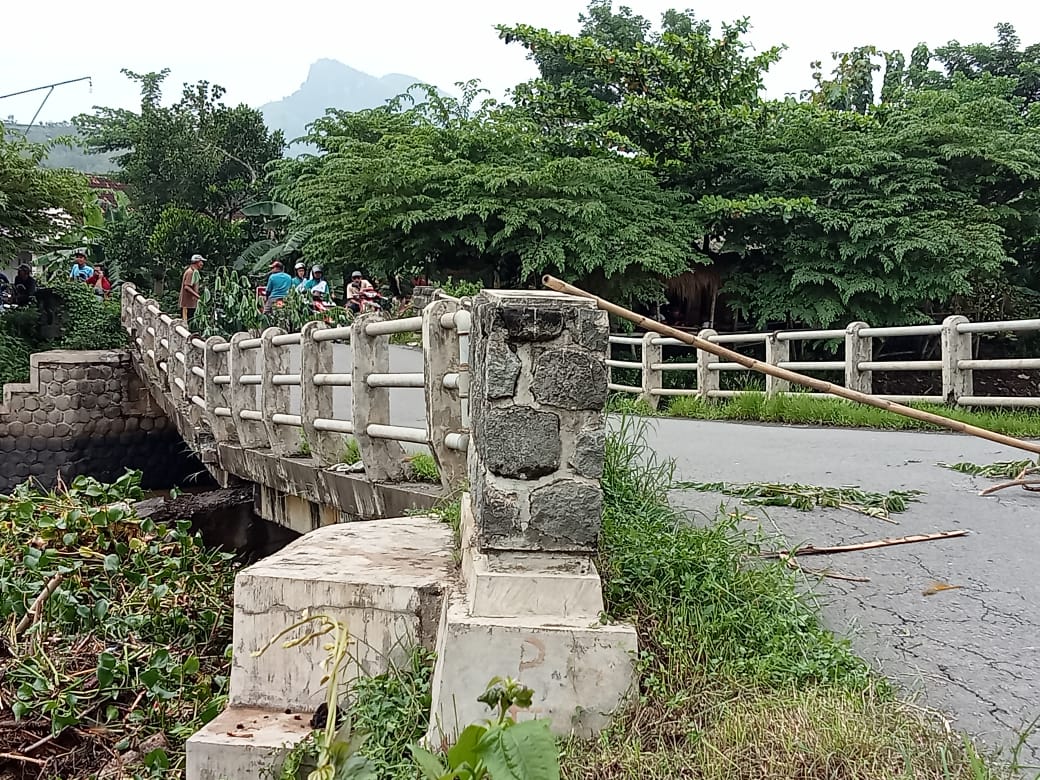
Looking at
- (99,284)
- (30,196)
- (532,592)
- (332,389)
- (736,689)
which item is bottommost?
(736,689)

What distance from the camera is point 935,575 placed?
3947 mm

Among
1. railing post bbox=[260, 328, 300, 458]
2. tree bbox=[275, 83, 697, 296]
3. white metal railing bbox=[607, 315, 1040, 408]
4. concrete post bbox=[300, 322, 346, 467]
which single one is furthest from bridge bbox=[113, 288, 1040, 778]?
tree bbox=[275, 83, 697, 296]

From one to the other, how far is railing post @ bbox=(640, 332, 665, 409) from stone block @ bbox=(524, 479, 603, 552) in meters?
9.76

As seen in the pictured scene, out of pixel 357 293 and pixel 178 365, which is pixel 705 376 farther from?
pixel 357 293

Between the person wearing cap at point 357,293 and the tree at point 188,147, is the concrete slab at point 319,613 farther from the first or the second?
the tree at point 188,147

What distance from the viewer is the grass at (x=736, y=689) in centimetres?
253

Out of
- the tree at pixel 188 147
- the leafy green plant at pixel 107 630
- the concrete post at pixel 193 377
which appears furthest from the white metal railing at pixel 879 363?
the tree at pixel 188 147

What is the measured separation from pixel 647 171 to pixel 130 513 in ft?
43.1

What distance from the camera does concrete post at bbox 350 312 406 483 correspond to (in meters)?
5.94

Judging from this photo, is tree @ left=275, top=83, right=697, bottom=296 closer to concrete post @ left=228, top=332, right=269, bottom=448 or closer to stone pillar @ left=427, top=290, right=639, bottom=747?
concrete post @ left=228, top=332, right=269, bottom=448

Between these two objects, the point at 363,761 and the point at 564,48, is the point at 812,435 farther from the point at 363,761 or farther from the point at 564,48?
the point at 564,48

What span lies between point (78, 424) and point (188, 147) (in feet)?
39.1

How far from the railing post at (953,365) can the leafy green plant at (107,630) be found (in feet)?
22.9

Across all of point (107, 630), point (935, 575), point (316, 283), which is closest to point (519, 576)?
point (935, 575)
